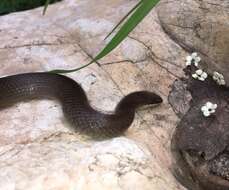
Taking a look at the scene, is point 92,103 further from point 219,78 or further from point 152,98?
point 219,78

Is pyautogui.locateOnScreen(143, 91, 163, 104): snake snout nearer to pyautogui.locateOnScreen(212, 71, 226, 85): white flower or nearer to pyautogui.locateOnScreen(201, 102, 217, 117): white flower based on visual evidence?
pyautogui.locateOnScreen(201, 102, 217, 117): white flower

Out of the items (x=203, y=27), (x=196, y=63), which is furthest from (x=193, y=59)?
(x=203, y=27)

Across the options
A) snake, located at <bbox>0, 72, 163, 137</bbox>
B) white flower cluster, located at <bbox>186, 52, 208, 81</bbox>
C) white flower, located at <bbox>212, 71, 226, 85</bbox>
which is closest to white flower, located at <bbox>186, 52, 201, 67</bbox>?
white flower cluster, located at <bbox>186, 52, 208, 81</bbox>

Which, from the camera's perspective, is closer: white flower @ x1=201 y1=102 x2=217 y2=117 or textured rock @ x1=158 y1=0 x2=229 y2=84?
white flower @ x1=201 y1=102 x2=217 y2=117

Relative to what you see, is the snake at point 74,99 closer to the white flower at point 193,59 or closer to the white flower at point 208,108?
the white flower at point 208,108

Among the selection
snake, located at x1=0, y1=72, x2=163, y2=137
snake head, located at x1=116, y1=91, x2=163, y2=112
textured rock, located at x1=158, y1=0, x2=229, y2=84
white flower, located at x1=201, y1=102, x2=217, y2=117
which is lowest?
snake, located at x1=0, y1=72, x2=163, y2=137

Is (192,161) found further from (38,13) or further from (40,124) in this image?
(38,13)
